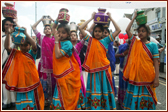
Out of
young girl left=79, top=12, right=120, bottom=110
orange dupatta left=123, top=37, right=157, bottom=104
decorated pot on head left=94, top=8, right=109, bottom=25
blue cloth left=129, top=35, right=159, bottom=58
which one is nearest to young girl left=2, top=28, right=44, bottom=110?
young girl left=79, top=12, right=120, bottom=110

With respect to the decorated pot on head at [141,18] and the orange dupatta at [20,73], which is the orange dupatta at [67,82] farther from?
the decorated pot on head at [141,18]

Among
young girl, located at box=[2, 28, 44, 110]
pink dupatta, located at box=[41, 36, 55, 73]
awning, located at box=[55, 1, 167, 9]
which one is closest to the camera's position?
young girl, located at box=[2, 28, 44, 110]

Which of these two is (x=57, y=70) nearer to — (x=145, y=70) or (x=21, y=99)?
(x=21, y=99)

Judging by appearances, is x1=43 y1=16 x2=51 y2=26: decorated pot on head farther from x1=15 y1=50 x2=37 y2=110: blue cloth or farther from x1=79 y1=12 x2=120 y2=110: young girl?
x1=15 y1=50 x2=37 y2=110: blue cloth

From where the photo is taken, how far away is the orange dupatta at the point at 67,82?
235 centimetres

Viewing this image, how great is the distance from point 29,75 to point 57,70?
59 centimetres

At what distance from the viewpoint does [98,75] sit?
107 inches

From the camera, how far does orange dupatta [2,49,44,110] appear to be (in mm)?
2414

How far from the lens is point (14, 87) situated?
7.79 ft

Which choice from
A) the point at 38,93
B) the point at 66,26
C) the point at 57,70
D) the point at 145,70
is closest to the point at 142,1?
the point at 145,70

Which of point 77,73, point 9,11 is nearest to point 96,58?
point 77,73

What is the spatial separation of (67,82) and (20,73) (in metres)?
0.91

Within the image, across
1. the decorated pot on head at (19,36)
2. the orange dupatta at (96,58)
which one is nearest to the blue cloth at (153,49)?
the orange dupatta at (96,58)

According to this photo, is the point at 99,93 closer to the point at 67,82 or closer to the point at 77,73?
the point at 77,73
